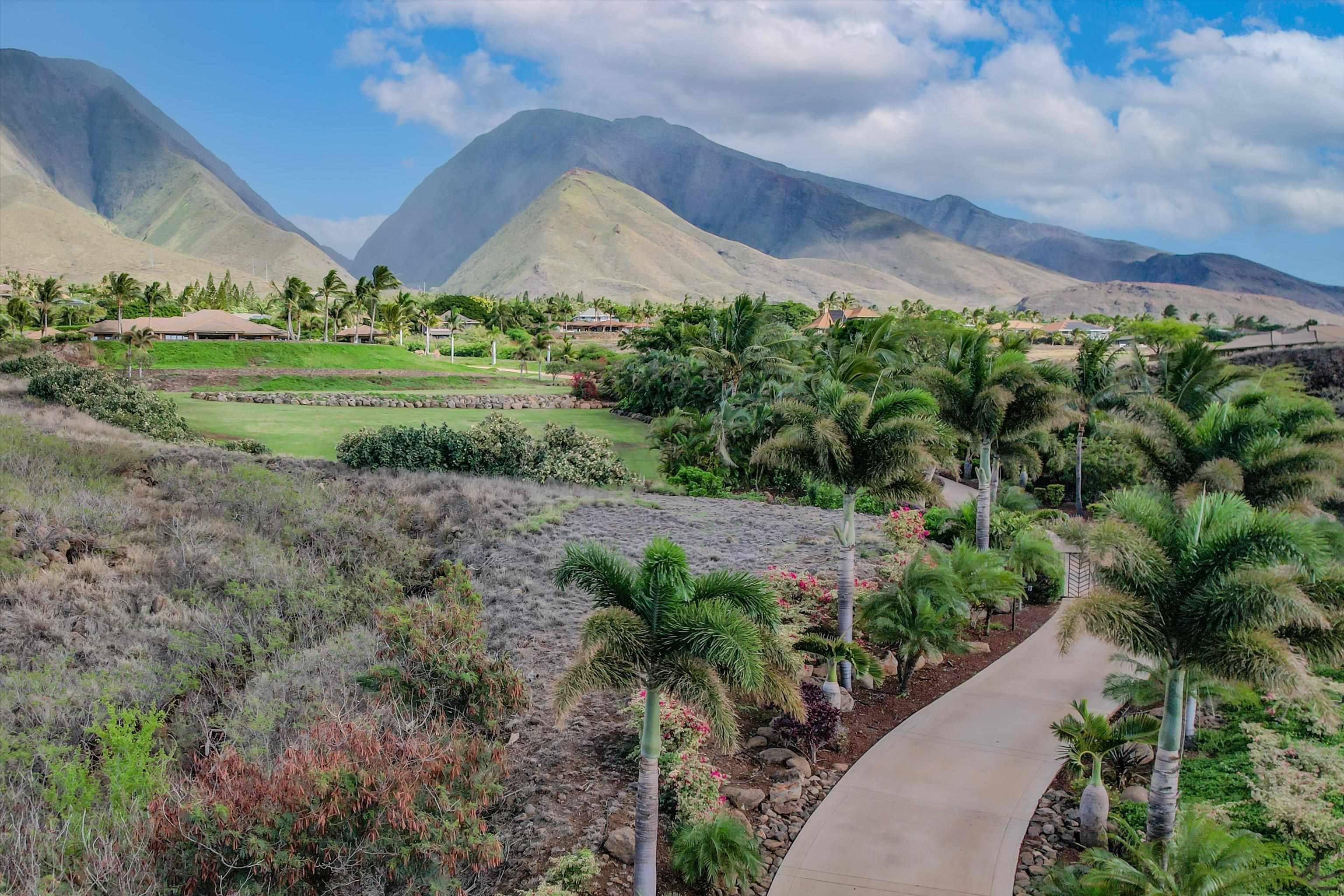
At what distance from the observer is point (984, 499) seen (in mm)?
19047

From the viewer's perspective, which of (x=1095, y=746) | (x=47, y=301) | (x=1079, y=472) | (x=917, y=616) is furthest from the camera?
(x=47, y=301)

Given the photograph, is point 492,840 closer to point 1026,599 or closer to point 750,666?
point 750,666

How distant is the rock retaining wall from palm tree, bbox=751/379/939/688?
32704mm

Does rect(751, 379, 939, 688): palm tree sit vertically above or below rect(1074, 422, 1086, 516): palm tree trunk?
above

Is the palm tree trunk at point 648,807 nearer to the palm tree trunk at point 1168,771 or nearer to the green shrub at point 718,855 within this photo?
the green shrub at point 718,855

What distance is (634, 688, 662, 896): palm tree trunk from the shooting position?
7.32 m

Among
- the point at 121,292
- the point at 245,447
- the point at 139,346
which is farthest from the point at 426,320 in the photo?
the point at 245,447

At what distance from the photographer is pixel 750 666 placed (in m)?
6.89

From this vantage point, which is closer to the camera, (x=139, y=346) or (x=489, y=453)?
(x=489, y=453)

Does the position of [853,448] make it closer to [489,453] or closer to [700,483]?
[489,453]

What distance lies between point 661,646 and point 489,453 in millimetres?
20335

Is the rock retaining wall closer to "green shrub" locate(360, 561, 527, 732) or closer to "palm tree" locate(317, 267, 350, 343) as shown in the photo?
"palm tree" locate(317, 267, 350, 343)

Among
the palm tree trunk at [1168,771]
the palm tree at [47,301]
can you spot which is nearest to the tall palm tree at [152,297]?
the palm tree at [47,301]

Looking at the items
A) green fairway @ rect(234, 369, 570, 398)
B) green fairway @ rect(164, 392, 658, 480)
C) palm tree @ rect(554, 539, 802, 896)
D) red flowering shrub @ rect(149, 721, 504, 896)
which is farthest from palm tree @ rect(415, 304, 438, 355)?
palm tree @ rect(554, 539, 802, 896)
